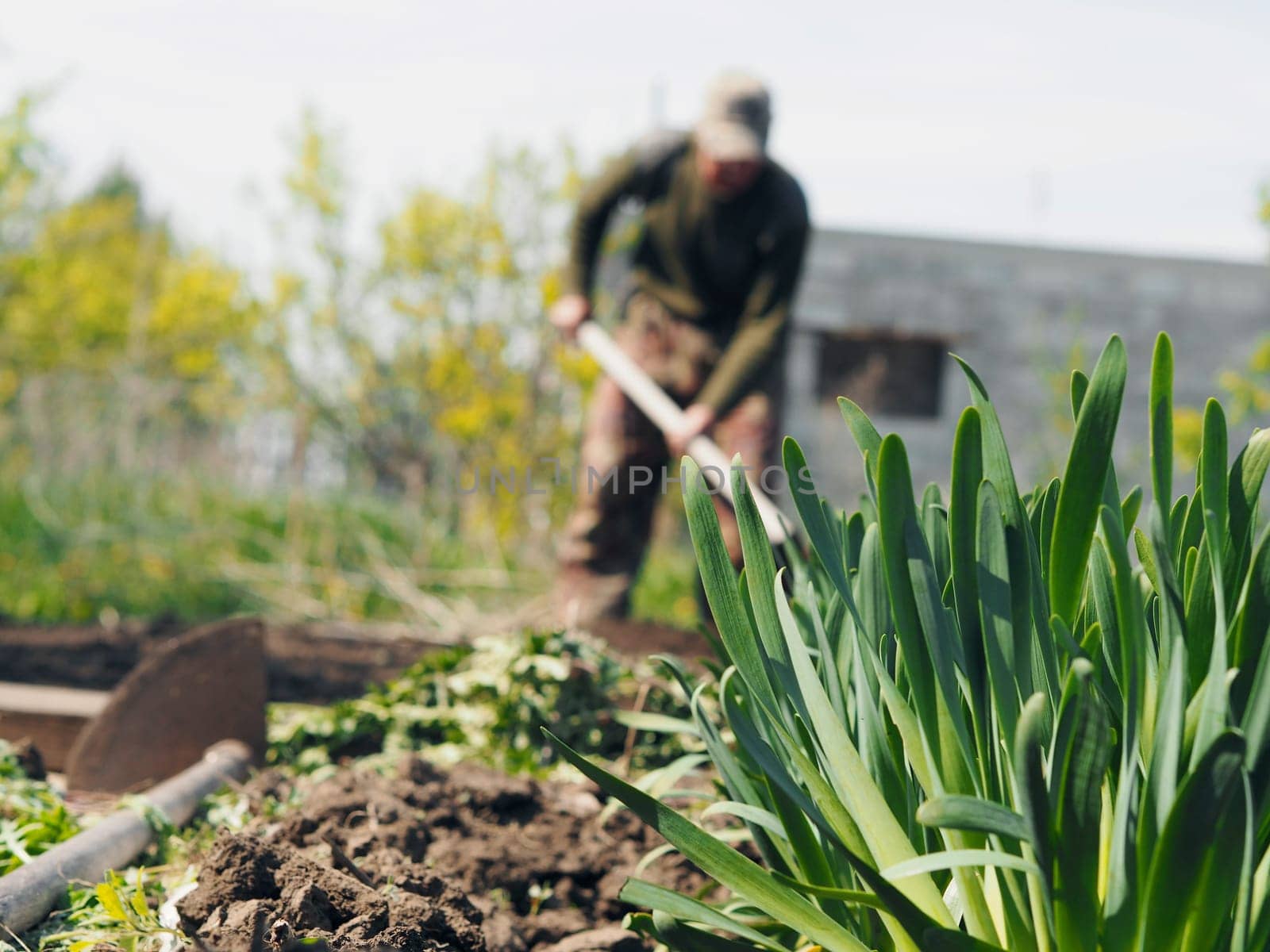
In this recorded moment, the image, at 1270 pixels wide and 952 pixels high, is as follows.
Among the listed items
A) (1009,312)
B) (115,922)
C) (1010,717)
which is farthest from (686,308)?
(1009,312)

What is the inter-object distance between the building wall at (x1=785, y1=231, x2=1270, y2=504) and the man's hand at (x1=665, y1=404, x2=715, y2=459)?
6023 millimetres

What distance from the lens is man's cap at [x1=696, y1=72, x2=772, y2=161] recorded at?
11.8ft

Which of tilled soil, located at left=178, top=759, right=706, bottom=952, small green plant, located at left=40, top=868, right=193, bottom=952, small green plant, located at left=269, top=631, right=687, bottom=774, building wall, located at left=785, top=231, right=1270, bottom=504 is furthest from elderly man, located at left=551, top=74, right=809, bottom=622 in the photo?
building wall, located at left=785, top=231, right=1270, bottom=504

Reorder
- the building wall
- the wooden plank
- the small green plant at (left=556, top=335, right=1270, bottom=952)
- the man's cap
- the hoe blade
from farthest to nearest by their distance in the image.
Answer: the building wall < the man's cap < the wooden plank < the hoe blade < the small green plant at (left=556, top=335, right=1270, bottom=952)

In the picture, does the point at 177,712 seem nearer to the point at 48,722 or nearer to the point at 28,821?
the point at 48,722

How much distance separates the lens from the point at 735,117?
3672 mm

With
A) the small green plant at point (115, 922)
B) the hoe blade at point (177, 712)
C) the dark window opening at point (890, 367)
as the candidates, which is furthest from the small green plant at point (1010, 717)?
the dark window opening at point (890, 367)

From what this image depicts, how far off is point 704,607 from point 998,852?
126 inches

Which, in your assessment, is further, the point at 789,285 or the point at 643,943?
the point at 789,285

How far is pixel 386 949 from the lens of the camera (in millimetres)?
1030

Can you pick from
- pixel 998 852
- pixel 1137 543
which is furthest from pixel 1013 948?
pixel 1137 543

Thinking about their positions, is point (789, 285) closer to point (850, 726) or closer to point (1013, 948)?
point (850, 726)

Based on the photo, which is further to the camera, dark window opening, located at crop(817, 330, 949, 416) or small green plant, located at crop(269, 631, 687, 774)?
dark window opening, located at crop(817, 330, 949, 416)

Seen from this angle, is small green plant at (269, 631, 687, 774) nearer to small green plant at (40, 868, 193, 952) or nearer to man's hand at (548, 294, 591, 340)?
small green plant at (40, 868, 193, 952)
